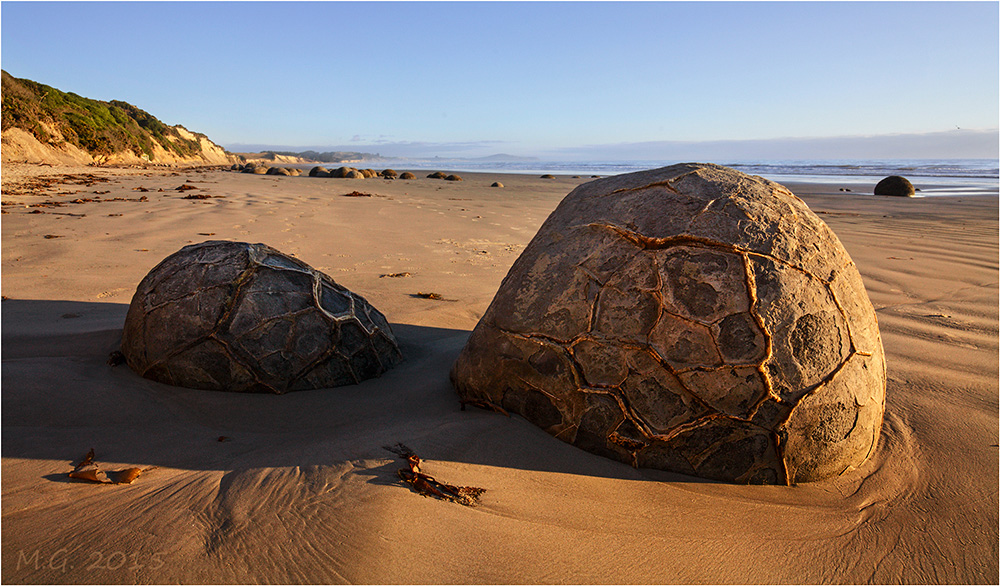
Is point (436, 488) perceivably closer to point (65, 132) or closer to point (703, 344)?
point (703, 344)

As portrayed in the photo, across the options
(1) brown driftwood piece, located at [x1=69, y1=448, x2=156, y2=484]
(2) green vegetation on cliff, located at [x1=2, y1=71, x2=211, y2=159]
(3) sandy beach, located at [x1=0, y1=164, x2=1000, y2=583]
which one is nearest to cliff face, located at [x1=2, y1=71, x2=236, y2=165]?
(2) green vegetation on cliff, located at [x1=2, y1=71, x2=211, y2=159]

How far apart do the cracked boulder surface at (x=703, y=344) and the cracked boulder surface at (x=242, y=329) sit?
956 mm

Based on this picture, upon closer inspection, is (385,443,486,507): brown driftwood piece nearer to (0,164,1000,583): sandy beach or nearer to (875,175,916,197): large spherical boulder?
(0,164,1000,583): sandy beach

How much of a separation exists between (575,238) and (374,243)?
4955 millimetres

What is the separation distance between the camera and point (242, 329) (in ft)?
8.87

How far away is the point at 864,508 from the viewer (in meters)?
1.98

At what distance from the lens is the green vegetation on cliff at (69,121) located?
61.4ft

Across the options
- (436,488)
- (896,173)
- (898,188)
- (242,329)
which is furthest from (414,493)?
(896,173)

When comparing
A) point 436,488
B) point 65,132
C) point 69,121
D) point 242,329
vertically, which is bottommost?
point 436,488

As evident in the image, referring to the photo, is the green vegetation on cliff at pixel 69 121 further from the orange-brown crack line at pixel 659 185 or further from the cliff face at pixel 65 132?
the orange-brown crack line at pixel 659 185

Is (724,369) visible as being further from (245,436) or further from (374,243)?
(374,243)

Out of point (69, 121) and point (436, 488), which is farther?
point (69, 121)

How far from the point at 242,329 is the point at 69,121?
25.3 metres

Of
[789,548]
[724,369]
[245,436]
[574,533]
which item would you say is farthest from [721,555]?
[245,436]
